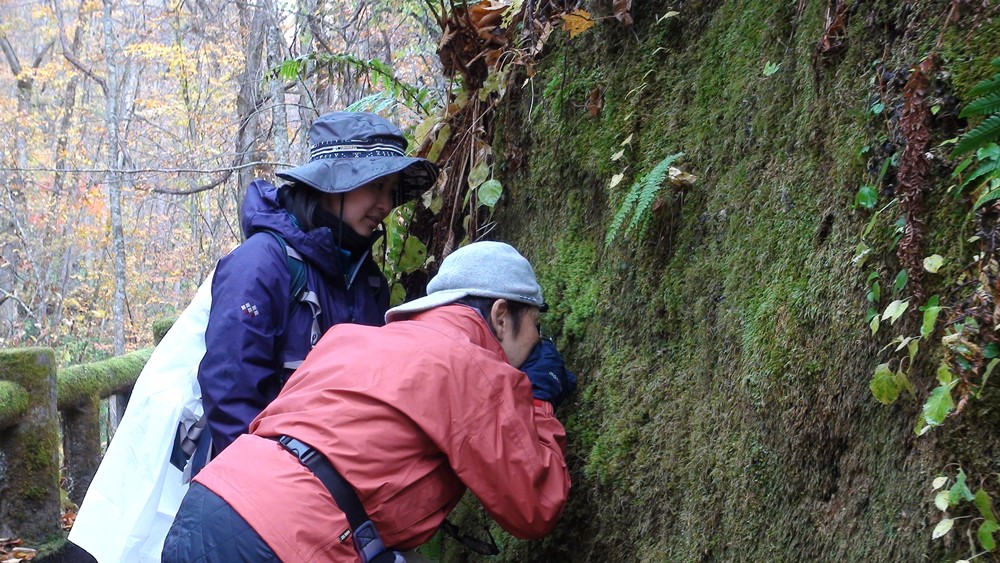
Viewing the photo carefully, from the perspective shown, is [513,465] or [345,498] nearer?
[345,498]

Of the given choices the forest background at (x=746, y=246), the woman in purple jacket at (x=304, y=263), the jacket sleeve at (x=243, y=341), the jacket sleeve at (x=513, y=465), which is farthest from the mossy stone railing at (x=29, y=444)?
the jacket sleeve at (x=513, y=465)

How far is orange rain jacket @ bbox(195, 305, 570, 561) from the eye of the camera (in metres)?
2.38

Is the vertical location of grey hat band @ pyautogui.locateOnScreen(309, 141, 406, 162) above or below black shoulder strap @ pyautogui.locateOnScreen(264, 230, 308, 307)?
above

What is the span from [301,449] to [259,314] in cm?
84

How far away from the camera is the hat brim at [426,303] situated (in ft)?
9.66

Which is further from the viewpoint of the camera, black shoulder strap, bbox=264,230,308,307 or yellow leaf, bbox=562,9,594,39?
yellow leaf, bbox=562,9,594,39

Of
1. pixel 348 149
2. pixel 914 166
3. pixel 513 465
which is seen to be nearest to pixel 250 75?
pixel 348 149

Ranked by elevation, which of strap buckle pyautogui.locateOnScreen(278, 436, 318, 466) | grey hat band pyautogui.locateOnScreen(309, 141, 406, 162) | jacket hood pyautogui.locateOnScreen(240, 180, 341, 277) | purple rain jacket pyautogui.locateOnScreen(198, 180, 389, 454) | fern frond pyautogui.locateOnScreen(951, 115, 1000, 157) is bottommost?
strap buckle pyautogui.locateOnScreen(278, 436, 318, 466)

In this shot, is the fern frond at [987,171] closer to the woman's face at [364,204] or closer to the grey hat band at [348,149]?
the woman's face at [364,204]

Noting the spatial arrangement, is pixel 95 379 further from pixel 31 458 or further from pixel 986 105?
pixel 986 105

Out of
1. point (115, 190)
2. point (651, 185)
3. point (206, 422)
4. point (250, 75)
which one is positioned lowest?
point (115, 190)

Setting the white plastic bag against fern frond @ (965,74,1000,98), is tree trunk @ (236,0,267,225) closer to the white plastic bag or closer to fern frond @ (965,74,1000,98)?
the white plastic bag

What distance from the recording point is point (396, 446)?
8.13 feet

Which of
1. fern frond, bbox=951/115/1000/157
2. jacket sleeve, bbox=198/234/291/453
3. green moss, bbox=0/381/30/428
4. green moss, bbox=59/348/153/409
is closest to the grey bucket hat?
jacket sleeve, bbox=198/234/291/453
